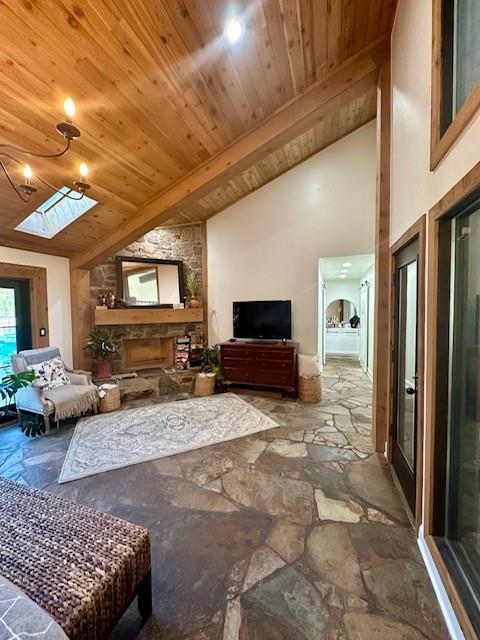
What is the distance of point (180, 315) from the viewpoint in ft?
17.4

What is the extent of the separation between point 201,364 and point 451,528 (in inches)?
167

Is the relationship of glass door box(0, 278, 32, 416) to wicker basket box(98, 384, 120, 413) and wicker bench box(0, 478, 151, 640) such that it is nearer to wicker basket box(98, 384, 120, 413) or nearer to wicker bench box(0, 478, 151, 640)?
wicker basket box(98, 384, 120, 413)

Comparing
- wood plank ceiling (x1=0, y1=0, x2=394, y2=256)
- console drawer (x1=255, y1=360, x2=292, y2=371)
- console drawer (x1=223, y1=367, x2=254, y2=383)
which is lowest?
console drawer (x1=223, y1=367, x2=254, y2=383)

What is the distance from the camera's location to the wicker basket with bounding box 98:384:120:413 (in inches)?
161

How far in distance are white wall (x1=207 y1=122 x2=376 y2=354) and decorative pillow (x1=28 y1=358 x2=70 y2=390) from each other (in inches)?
103

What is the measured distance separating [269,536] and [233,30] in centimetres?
364

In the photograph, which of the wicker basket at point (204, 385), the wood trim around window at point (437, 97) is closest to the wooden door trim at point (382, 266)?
the wood trim around window at point (437, 97)

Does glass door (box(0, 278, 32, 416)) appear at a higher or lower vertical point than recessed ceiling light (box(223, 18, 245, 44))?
lower

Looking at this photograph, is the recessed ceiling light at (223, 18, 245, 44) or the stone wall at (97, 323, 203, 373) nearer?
the recessed ceiling light at (223, 18, 245, 44)

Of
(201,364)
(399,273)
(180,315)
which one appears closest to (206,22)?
(399,273)

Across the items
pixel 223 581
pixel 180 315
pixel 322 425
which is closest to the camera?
pixel 223 581

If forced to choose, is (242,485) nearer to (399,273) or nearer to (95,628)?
(95,628)

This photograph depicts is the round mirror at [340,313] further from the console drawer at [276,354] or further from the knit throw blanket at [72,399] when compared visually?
the knit throw blanket at [72,399]

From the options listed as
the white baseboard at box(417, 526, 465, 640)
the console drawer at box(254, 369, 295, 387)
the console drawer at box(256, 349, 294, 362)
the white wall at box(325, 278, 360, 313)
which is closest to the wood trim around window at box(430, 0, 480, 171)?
the white baseboard at box(417, 526, 465, 640)
